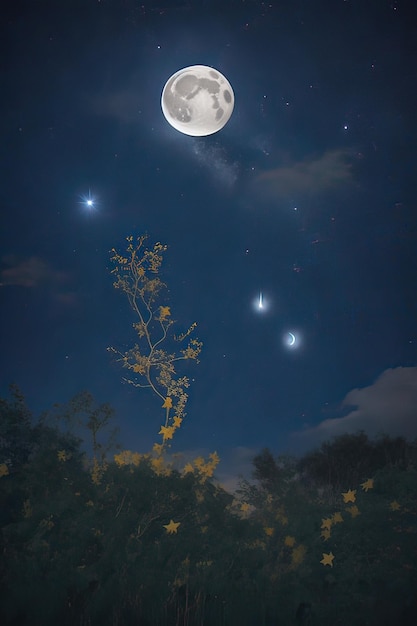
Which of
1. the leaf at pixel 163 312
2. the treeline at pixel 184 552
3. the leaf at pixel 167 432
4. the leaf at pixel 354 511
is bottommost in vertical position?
the treeline at pixel 184 552

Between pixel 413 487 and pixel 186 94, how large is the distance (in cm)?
861

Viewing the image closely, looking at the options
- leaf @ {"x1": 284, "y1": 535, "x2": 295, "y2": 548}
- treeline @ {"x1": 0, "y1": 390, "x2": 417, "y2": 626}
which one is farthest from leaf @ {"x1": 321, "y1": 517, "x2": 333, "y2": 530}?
leaf @ {"x1": 284, "y1": 535, "x2": 295, "y2": 548}

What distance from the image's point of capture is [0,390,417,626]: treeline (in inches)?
179

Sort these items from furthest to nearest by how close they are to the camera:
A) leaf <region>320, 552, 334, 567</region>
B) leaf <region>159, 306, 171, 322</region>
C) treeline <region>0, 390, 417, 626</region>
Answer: leaf <region>159, 306, 171, 322</region> → leaf <region>320, 552, 334, 567</region> → treeline <region>0, 390, 417, 626</region>

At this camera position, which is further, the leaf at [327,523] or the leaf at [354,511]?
the leaf at [327,523]

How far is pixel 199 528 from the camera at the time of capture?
18.6ft

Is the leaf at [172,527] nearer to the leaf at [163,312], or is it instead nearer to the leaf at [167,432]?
the leaf at [167,432]

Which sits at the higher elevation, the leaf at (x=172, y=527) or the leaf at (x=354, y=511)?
the leaf at (x=354, y=511)

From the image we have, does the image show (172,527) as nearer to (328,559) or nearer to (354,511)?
(328,559)

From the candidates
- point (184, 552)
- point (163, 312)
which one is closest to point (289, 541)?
point (184, 552)

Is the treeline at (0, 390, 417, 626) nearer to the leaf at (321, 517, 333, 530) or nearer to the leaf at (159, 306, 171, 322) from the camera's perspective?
the leaf at (321, 517, 333, 530)

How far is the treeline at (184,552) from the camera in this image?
179 inches

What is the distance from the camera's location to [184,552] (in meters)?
5.32

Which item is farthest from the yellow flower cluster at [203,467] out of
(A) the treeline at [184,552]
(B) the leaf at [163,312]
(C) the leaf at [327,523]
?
(B) the leaf at [163,312]
